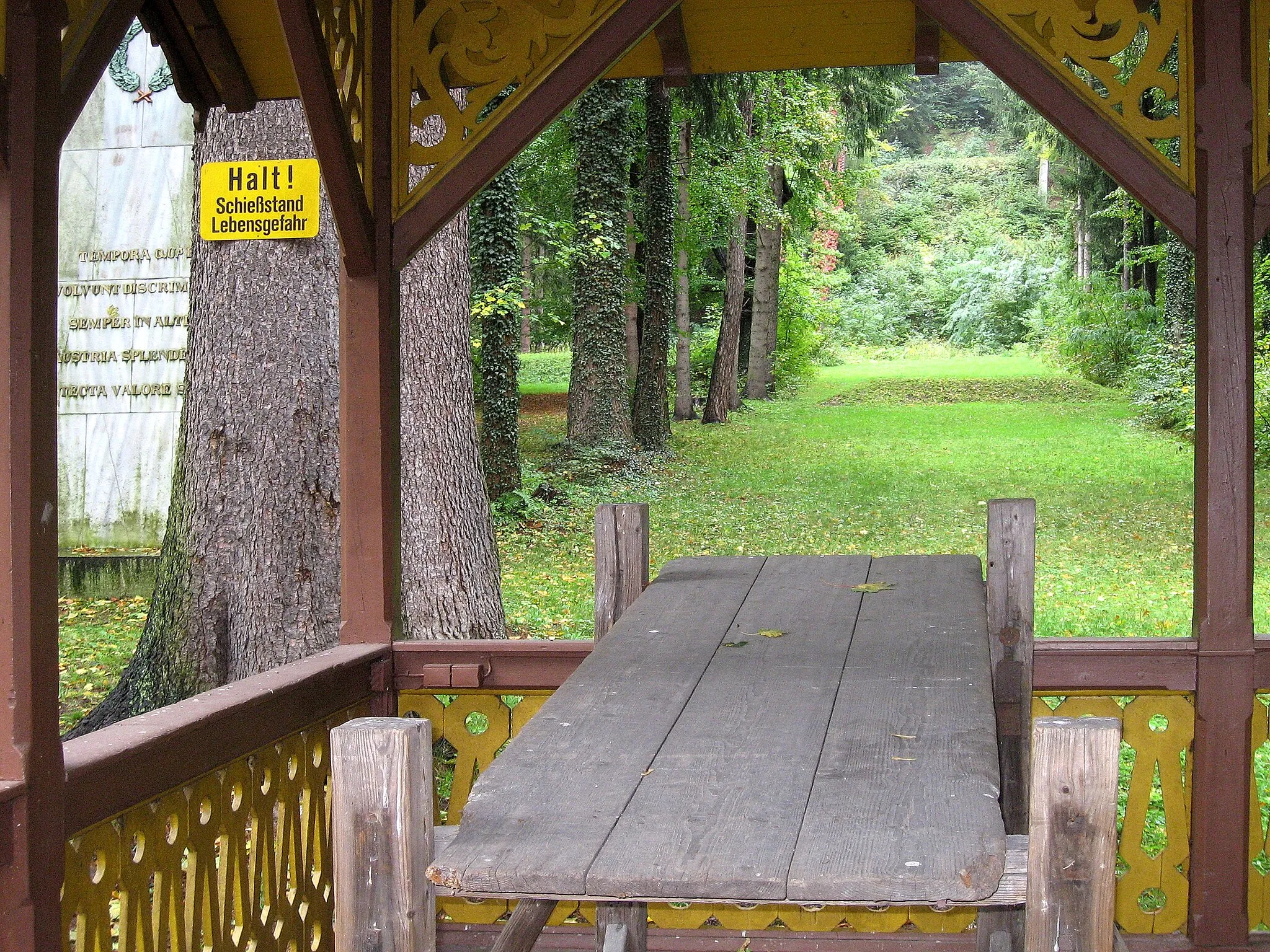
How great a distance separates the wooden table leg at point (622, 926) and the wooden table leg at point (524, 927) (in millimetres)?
618

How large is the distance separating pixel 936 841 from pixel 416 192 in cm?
300

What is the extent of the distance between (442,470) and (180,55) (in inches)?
127

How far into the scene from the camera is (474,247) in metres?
14.1

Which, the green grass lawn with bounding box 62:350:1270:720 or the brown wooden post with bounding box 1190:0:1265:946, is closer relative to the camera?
the brown wooden post with bounding box 1190:0:1265:946

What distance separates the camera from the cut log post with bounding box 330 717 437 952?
1.76 m

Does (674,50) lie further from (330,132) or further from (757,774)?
(757,774)

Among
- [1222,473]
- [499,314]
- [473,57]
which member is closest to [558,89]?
[473,57]

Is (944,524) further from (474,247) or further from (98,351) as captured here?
(98,351)

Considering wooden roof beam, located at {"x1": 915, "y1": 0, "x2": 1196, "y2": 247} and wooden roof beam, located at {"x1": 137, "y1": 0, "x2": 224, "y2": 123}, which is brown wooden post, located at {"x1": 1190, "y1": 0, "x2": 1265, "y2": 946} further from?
wooden roof beam, located at {"x1": 137, "y1": 0, "x2": 224, "y2": 123}

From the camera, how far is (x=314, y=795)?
3.82 meters

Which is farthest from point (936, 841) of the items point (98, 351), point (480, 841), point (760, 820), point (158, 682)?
point (98, 351)

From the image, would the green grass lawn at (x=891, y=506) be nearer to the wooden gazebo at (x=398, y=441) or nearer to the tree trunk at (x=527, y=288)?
the tree trunk at (x=527, y=288)

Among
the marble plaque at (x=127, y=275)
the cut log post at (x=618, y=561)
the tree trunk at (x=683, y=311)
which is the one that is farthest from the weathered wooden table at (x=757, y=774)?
the tree trunk at (x=683, y=311)

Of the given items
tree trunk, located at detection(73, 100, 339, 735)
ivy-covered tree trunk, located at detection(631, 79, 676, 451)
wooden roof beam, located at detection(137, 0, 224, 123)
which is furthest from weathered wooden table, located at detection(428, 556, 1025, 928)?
ivy-covered tree trunk, located at detection(631, 79, 676, 451)
